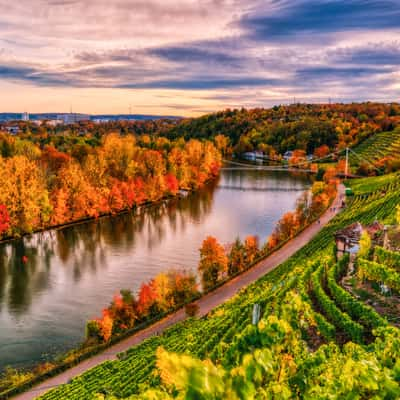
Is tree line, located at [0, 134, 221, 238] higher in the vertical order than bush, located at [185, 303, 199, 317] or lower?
higher

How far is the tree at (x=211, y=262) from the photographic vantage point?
25344 millimetres

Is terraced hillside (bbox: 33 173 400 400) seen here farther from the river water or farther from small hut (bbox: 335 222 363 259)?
the river water

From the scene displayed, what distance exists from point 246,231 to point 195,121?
122841mm

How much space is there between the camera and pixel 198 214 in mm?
43688

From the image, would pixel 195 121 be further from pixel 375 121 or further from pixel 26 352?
pixel 26 352

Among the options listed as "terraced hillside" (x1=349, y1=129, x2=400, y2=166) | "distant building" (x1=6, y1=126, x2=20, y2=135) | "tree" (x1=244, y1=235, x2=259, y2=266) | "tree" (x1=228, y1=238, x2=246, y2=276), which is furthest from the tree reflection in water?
"distant building" (x1=6, y1=126, x2=20, y2=135)

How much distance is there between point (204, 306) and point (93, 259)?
34.3 ft

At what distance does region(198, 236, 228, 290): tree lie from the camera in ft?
83.1

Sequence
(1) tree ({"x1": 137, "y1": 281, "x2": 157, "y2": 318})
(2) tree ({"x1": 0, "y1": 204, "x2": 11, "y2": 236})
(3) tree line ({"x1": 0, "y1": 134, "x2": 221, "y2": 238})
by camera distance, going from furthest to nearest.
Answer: (3) tree line ({"x1": 0, "y1": 134, "x2": 221, "y2": 238})
(2) tree ({"x1": 0, "y1": 204, "x2": 11, "y2": 236})
(1) tree ({"x1": 137, "y1": 281, "x2": 157, "y2": 318})

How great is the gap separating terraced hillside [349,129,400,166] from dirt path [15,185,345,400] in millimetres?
37489

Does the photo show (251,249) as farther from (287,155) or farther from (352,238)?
(287,155)

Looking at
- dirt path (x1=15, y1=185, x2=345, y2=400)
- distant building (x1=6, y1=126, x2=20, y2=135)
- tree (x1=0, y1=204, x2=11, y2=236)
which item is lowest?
dirt path (x1=15, y1=185, x2=345, y2=400)

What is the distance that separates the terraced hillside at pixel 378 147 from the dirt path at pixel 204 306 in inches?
1476

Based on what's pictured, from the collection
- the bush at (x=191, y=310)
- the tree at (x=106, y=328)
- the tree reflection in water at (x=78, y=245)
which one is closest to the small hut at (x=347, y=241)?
the bush at (x=191, y=310)
